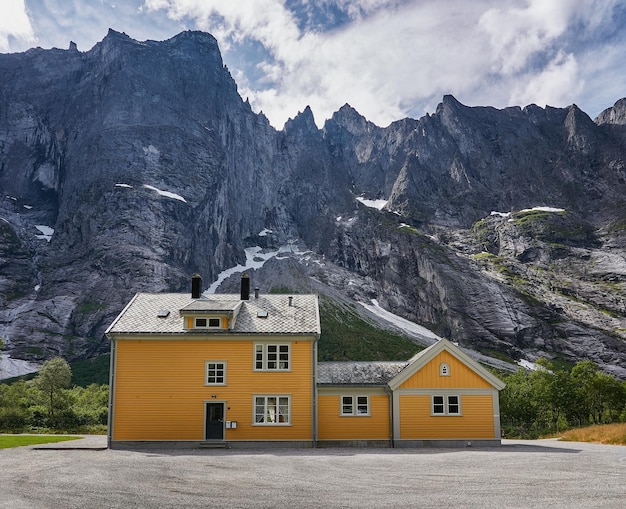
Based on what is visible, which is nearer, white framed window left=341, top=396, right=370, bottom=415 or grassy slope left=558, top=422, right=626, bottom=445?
grassy slope left=558, top=422, right=626, bottom=445

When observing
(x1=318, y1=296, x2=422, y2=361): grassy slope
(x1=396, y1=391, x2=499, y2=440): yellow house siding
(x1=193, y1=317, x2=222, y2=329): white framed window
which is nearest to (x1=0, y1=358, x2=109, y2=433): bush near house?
(x1=193, y1=317, x2=222, y2=329): white framed window

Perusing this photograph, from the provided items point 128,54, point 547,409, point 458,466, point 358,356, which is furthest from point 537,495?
point 128,54

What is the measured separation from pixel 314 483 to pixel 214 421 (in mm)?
20329

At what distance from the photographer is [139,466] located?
67.7ft

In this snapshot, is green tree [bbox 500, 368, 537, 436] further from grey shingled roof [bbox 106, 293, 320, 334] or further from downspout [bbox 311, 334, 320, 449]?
downspout [bbox 311, 334, 320, 449]

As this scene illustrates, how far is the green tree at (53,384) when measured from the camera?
55.3m

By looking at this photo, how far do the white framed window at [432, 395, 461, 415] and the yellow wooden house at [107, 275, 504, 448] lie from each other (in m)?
0.06

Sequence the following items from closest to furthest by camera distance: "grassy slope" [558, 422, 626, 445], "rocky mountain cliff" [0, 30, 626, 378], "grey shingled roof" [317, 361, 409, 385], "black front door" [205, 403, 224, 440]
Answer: "grassy slope" [558, 422, 626, 445]
"black front door" [205, 403, 224, 440]
"grey shingled roof" [317, 361, 409, 385]
"rocky mountain cliff" [0, 30, 626, 378]

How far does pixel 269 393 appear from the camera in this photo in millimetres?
35406

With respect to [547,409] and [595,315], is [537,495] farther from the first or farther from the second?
[595,315]

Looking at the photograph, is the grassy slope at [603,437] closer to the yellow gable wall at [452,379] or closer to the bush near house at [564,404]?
the yellow gable wall at [452,379]

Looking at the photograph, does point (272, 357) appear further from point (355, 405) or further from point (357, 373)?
point (355, 405)

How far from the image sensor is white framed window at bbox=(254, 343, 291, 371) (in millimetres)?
35688

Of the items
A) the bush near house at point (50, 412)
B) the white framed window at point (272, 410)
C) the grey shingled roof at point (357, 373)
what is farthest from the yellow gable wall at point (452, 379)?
the bush near house at point (50, 412)
